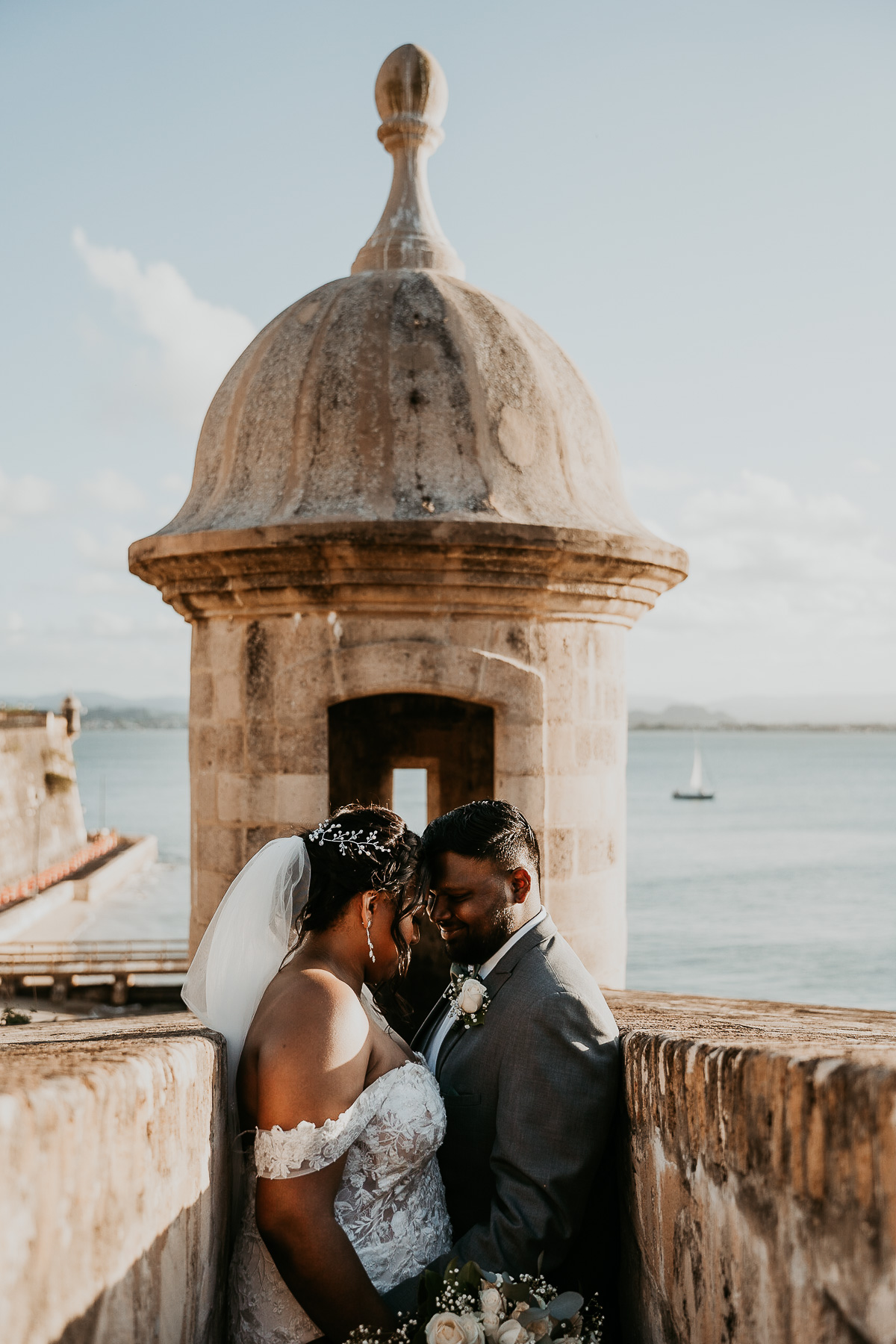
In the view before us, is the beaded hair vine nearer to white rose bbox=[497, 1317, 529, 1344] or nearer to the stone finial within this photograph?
white rose bbox=[497, 1317, 529, 1344]

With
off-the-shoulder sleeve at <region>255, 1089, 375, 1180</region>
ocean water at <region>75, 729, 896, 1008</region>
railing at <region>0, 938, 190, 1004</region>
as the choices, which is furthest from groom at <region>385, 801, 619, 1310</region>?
ocean water at <region>75, 729, 896, 1008</region>

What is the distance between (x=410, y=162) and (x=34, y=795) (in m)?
28.1

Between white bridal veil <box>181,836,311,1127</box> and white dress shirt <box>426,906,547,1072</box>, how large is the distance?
16.8 inches

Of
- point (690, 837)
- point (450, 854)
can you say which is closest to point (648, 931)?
point (690, 837)

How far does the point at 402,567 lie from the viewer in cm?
428

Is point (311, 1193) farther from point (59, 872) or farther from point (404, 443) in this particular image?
point (59, 872)

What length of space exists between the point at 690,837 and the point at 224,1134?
186 feet

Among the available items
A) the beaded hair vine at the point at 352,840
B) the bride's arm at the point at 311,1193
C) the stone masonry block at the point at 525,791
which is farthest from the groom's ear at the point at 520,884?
the stone masonry block at the point at 525,791

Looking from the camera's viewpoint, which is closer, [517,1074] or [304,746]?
[517,1074]

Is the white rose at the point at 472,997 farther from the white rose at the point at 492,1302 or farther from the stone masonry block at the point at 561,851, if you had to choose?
the stone masonry block at the point at 561,851

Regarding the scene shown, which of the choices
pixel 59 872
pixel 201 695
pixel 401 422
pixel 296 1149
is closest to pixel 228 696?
pixel 201 695

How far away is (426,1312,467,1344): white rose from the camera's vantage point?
1.73m

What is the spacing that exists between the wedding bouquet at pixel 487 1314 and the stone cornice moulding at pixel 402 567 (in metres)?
2.77

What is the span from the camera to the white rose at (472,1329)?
5.69 feet
